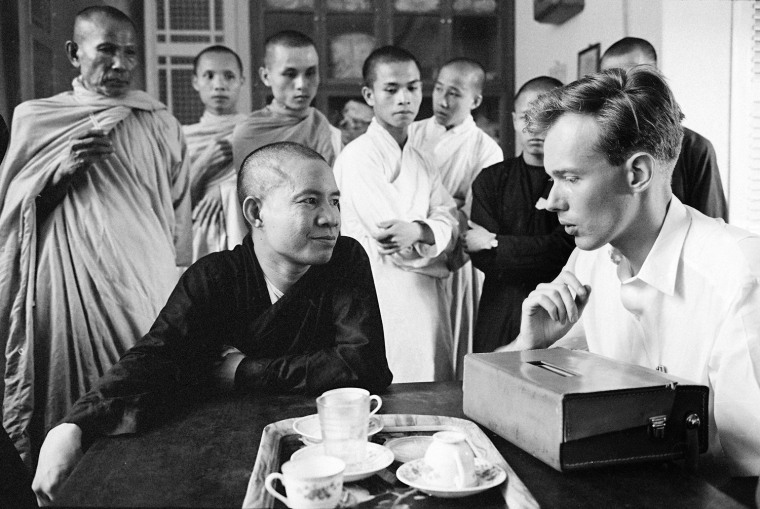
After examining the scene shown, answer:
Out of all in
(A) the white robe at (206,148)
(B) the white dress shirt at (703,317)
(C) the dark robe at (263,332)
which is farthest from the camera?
(A) the white robe at (206,148)

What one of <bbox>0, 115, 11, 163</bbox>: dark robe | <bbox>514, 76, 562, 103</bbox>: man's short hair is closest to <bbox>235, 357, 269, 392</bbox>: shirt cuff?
<bbox>0, 115, 11, 163</bbox>: dark robe

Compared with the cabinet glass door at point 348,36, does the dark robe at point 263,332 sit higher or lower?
lower

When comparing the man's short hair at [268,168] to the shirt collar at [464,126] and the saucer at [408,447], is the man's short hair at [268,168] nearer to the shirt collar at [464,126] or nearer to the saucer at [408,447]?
the shirt collar at [464,126]

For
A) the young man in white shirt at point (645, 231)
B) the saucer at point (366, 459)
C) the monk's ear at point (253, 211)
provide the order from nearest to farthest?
the saucer at point (366, 459)
the young man in white shirt at point (645, 231)
the monk's ear at point (253, 211)

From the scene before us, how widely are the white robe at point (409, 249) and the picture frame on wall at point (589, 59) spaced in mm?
768

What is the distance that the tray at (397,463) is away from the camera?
1230mm

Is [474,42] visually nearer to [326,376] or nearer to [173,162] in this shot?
[173,162]

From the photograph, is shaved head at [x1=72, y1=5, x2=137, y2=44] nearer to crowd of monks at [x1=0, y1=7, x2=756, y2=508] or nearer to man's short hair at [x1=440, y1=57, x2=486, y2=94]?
crowd of monks at [x1=0, y1=7, x2=756, y2=508]

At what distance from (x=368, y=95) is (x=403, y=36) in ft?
0.87

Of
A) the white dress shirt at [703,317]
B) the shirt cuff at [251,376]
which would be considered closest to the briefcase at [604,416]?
the white dress shirt at [703,317]

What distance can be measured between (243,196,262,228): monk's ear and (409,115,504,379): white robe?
30.1 inches

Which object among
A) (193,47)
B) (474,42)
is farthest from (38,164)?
(474,42)

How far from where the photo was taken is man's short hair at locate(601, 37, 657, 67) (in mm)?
2730

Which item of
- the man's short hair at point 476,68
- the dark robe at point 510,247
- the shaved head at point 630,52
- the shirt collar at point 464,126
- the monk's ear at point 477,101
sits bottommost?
the dark robe at point 510,247
